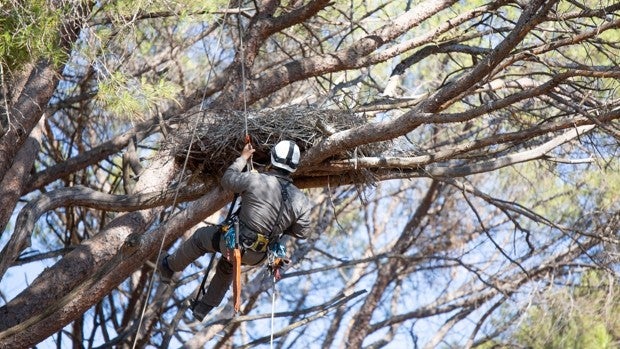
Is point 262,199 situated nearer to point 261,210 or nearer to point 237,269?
point 261,210

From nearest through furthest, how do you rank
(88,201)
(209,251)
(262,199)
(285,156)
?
(262,199) → (285,156) → (209,251) → (88,201)

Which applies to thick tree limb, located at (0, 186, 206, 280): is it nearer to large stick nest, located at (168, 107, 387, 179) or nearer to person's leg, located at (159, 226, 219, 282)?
large stick nest, located at (168, 107, 387, 179)

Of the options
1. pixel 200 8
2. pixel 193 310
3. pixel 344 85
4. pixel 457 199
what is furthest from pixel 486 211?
pixel 193 310

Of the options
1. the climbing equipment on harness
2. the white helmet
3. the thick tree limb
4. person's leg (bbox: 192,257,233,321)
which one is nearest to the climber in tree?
the white helmet

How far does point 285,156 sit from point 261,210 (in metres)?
0.40

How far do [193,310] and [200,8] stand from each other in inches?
107

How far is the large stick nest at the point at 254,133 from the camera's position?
7.69 meters

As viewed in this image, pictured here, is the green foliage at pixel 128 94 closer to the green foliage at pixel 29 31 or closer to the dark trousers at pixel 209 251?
the green foliage at pixel 29 31

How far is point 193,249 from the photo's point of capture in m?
7.51

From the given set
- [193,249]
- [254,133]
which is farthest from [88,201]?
[254,133]

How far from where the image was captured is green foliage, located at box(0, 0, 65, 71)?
7.73m

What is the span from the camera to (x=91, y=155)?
1048 centimetres

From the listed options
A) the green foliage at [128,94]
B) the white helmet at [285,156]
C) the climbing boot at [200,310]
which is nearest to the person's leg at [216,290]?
the climbing boot at [200,310]

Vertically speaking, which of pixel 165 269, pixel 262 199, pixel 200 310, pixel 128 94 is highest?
pixel 128 94
